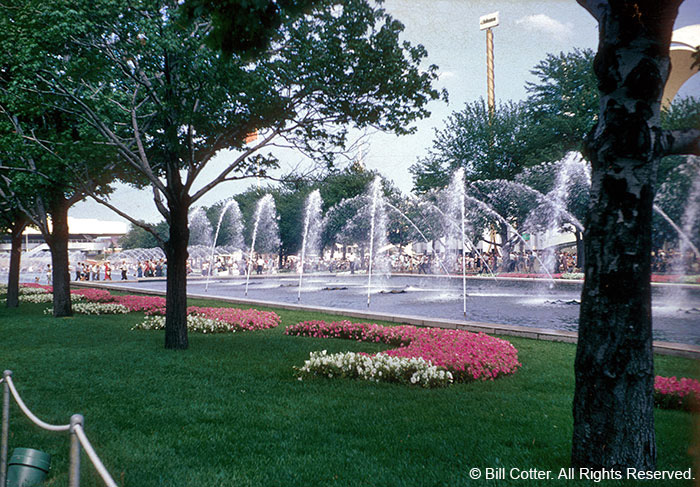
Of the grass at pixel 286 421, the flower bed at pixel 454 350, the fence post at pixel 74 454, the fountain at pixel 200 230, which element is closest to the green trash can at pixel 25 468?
the grass at pixel 286 421

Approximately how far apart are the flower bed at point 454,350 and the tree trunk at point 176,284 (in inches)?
134

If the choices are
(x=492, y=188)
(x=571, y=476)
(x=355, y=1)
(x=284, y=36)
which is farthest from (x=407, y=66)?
(x=492, y=188)

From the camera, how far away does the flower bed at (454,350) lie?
276 inches

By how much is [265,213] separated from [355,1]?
51.5 metres

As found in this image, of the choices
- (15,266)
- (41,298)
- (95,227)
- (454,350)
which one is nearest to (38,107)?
(454,350)

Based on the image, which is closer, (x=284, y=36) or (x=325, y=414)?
(x=325, y=414)

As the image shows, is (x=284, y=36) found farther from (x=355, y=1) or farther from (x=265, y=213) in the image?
(x=265, y=213)

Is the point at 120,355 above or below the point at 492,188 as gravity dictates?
below

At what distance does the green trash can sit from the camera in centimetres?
321

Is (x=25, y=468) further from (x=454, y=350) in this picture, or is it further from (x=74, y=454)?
(x=454, y=350)

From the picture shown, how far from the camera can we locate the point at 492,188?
36.6m

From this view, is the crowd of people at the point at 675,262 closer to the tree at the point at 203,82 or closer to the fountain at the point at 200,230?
the tree at the point at 203,82

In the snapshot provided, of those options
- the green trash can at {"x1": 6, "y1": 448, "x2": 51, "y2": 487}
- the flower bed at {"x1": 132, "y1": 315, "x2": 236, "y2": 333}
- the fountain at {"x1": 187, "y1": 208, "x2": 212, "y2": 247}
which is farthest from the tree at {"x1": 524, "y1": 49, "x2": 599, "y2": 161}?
the fountain at {"x1": 187, "y1": 208, "x2": 212, "y2": 247}

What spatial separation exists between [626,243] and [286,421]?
11.5ft
